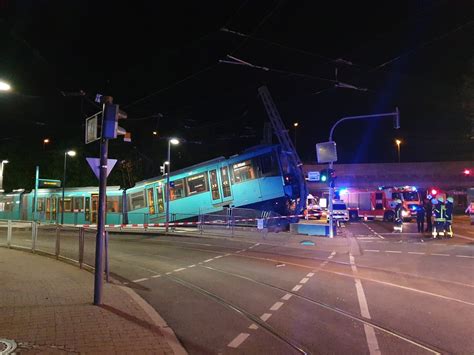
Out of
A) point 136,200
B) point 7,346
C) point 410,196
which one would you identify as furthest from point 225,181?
point 410,196

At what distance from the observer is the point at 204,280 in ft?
35.6

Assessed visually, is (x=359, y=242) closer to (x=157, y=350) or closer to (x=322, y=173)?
(x=322, y=173)

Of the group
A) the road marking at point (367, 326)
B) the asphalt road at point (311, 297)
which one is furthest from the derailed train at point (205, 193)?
the road marking at point (367, 326)

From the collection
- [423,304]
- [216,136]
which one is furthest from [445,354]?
[216,136]

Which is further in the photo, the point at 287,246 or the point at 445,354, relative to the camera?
the point at 287,246

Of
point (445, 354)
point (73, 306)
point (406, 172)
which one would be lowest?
point (445, 354)

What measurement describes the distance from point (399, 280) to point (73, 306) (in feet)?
24.8

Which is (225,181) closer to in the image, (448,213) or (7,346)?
(448,213)

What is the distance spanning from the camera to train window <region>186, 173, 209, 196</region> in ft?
84.8

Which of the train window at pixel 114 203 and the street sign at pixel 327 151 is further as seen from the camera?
the train window at pixel 114 203

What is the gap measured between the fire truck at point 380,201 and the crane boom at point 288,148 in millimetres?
10597

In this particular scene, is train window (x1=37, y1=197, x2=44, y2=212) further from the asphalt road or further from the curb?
the curb

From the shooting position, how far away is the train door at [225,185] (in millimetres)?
24750

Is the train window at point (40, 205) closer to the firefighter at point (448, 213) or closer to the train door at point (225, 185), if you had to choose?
the train door at point (225, 185)
